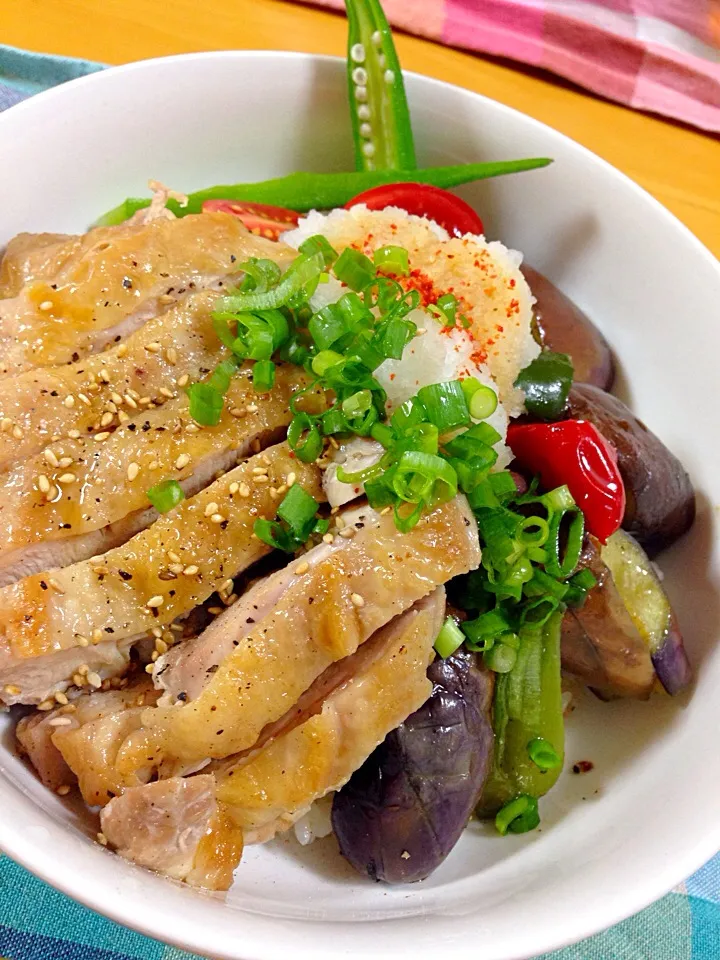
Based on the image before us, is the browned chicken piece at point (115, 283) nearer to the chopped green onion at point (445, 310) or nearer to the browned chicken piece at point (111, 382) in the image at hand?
the browned chicken piece at point (111, 382)

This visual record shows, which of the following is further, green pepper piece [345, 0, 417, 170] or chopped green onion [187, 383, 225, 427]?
green pepper piece [345, 0, 417, 170]

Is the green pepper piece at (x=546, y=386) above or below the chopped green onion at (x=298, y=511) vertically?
above

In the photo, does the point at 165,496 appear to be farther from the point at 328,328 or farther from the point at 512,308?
the point at 512,308

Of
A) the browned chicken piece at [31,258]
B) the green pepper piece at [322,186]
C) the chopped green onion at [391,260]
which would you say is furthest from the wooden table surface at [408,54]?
the chopped green onion at [391,260]

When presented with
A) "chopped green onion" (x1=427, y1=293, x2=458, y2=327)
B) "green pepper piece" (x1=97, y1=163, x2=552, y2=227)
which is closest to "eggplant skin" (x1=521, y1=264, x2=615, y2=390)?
"green pepper piece" (x1=97, y1=163, x2=552, y2=227)

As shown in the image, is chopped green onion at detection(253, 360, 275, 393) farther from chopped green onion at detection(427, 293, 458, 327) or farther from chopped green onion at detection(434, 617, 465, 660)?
chopped green onion at detection(434, 617, 465, 660)

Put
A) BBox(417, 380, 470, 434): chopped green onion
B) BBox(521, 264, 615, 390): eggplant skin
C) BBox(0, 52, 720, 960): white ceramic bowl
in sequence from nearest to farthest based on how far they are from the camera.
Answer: BBox(0, 52, 720, 960): white ceramic bowl < BBox(417, 380, 470, 434): chopped green onion < BBox(521, 264, 615, 390): eggplant skin

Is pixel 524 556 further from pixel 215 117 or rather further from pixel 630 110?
pixel 630 110

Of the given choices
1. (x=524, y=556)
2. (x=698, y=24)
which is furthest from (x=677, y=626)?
(x=698, y=24)
